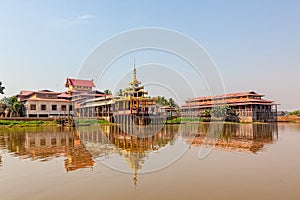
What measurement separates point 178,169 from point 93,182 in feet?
10.2

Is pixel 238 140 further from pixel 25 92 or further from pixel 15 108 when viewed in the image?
pixel 25 92

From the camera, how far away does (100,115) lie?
45.6m

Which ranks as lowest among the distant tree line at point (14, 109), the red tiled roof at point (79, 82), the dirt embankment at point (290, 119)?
the dirt embankment at point (290, 119)

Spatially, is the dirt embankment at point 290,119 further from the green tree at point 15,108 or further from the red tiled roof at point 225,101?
the green tree at point 15,108

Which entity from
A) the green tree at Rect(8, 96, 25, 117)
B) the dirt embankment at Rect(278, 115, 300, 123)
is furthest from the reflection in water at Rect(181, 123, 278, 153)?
the green tree at Rect(8, 96, 25, 117)

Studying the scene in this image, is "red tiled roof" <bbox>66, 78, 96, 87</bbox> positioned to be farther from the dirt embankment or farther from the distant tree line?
the dirt embankment

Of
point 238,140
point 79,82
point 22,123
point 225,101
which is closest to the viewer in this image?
point 238,140

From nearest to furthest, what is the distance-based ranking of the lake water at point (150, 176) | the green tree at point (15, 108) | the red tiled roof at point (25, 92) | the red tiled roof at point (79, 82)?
1. the lake water at point (150, 176)
2. the green tree at point (15, 108)
3. the red tiled roof at point (25, 92)
4. the red tiled roof at point (79, 82)

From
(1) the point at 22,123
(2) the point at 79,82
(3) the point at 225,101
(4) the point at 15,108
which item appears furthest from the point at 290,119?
(4) the point at 15,108

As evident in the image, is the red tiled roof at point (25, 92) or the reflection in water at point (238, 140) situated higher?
the red tiled roof at point (25, 92)

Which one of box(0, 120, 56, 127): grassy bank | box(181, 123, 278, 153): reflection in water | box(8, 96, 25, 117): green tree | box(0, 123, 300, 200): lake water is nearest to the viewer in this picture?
box(0, 123, 300, 200): lake water

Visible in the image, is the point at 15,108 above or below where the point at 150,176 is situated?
above

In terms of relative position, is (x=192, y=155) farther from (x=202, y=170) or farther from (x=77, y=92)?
(x=77, y=92)

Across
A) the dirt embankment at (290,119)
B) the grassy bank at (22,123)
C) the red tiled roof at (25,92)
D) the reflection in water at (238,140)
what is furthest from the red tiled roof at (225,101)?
the red tiled roof at (25,92)
